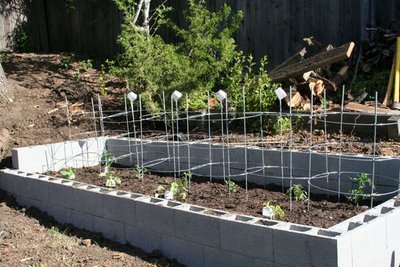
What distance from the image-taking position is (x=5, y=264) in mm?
4402

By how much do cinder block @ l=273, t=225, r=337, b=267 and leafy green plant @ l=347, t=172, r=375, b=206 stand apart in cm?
128

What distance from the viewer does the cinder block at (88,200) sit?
5047 mm

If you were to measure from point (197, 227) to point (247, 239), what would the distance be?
49cm

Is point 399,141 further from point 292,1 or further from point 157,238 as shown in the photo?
point 292,1

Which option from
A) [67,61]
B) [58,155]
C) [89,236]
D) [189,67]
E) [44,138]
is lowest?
[89,236]

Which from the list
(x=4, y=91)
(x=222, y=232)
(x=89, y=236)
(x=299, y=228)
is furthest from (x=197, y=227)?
(x=4, y=91)

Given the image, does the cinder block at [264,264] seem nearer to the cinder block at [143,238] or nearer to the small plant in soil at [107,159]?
the cinder block at [143,238]

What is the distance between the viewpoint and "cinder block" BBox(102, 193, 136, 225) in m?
4.71

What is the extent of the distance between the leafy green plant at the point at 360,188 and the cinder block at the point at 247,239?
52.0 inches

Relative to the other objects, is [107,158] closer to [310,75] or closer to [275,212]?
[310,75]

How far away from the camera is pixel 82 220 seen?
17.3ft

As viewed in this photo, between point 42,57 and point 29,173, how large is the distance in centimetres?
612

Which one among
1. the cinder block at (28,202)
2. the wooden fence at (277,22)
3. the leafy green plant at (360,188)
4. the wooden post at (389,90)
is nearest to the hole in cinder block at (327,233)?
the leafy green plant at (360,188)

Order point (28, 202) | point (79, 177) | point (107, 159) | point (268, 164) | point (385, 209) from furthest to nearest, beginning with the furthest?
1. point (107, 159)
2. point (79, 177)
3. point (28, 202)
4. point (268, 164)
5. point (385, 209)
